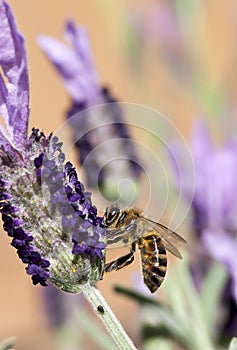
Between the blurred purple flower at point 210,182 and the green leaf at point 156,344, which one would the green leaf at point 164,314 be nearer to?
the green leaf at point 156,344

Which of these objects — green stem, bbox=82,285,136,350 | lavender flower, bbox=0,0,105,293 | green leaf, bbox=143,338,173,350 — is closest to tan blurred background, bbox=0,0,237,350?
green leaf, bbox=143,338,173,350

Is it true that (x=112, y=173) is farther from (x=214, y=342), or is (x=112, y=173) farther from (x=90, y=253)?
(x=90, y=253)

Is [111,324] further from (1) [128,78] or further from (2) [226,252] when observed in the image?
(1) [128,78]

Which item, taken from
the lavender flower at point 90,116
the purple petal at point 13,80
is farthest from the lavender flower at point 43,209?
the lavender flower at point 90,116

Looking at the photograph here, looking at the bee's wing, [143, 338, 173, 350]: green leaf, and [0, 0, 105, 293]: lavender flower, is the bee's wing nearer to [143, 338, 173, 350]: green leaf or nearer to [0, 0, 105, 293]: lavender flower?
[0, 0, 105, 293]: lavender flower

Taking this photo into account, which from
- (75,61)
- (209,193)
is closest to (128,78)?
(209,193)

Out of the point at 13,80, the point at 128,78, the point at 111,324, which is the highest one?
the point at 128,78

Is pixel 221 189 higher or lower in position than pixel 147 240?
higher
